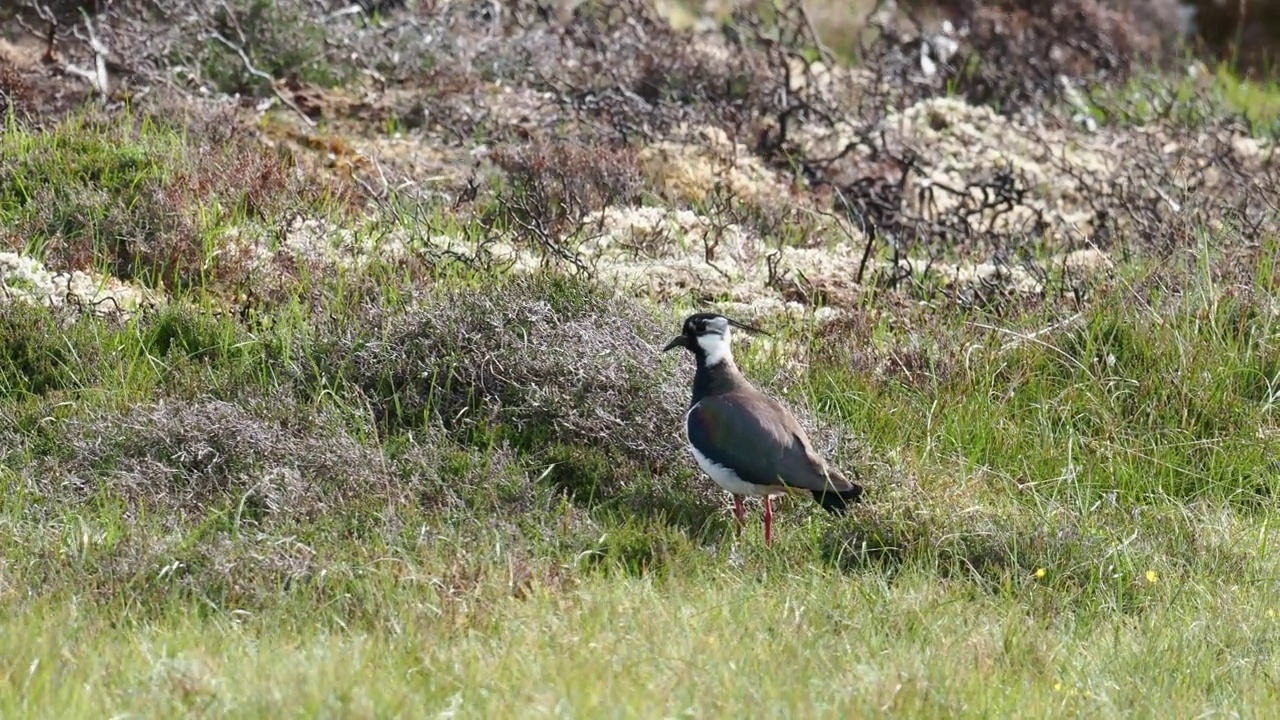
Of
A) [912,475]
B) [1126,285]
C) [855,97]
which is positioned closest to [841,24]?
[855,97]

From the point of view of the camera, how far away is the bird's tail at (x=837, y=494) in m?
6.01

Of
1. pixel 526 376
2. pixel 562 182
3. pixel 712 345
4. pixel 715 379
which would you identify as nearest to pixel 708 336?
pixel 712 345

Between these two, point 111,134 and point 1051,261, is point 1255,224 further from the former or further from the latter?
point 111,134

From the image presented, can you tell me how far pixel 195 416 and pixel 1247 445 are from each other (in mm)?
4247

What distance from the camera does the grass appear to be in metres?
4.82

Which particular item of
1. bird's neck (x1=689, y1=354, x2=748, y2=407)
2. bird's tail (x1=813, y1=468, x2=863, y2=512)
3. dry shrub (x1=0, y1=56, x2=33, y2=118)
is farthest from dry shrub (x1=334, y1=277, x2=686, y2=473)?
dry shrub (x1=0, y1=56, x2=33, y2=118)

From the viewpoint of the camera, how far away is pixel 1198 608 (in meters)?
5.78

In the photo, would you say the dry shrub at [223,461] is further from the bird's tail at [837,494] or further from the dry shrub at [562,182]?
the dry shrub at [562,182]

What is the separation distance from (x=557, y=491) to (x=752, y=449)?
2.82ft

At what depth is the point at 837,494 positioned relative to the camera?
6062mm

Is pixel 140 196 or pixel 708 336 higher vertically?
pixel 708 336

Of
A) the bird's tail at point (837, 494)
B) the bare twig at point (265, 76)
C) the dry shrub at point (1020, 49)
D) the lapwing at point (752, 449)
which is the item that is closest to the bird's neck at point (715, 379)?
the lapwing at point (752, 449)

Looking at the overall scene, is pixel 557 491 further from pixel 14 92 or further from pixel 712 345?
pixel 14 92

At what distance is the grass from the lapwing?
20 centimetres
